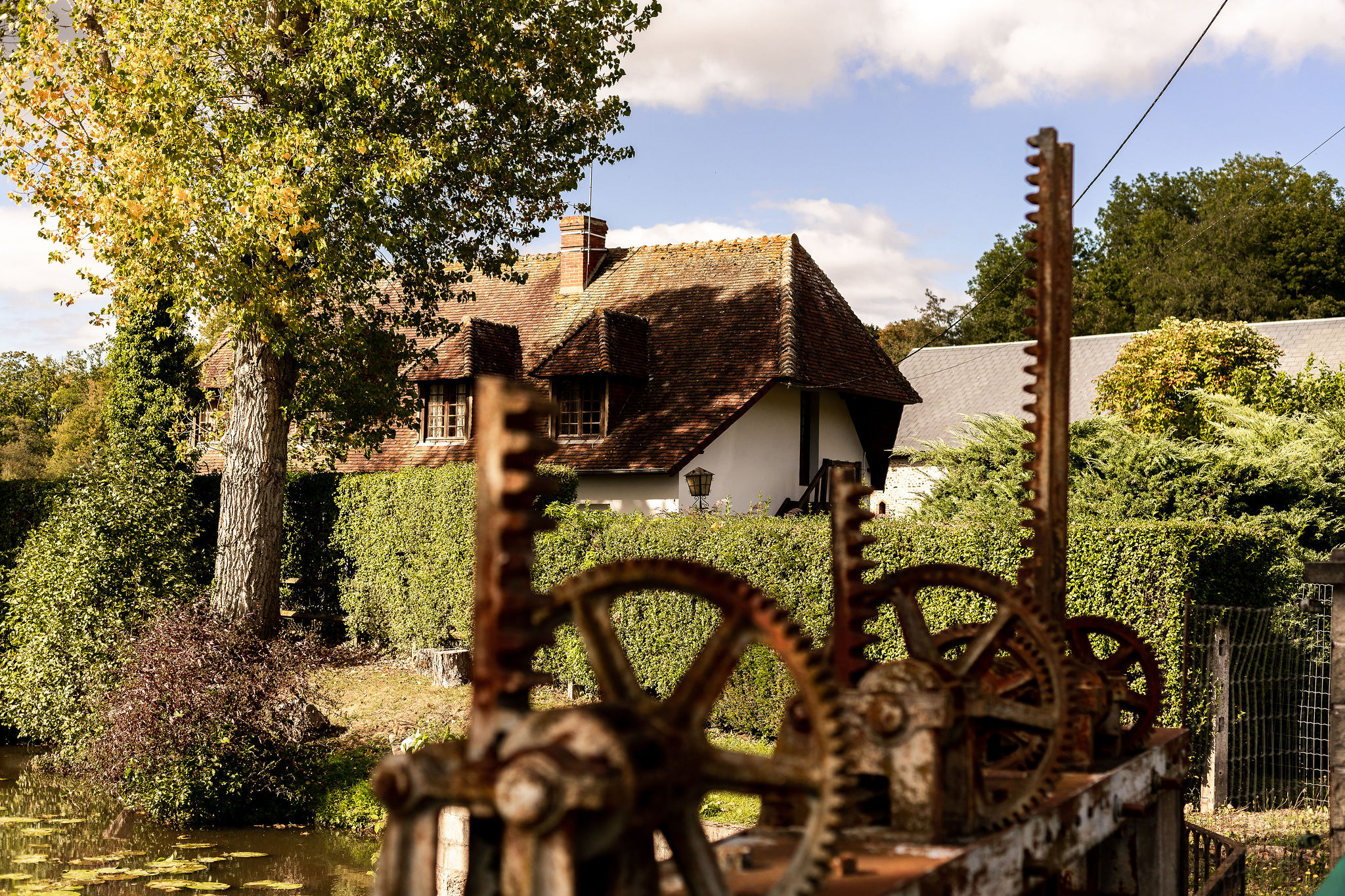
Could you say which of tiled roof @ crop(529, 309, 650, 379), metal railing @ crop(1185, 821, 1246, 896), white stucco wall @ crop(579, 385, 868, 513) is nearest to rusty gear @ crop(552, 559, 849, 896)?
metal railing @ crop(1185, 821, 1246, 896)

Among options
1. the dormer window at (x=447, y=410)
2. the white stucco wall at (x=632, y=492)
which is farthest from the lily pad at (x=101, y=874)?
the dormer window at (x=447, y=410)

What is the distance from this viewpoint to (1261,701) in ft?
35.8

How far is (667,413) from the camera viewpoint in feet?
70.0

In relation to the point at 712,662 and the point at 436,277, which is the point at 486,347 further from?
the point at 712,662

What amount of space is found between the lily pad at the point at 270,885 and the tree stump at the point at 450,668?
612cm

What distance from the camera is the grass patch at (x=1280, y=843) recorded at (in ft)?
25.4

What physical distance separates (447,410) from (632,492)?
5086mm

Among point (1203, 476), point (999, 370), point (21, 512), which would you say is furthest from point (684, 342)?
point (999, 370)

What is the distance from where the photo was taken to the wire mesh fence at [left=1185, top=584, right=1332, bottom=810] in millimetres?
10344

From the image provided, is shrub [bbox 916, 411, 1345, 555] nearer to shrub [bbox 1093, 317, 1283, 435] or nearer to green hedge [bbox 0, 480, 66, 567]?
shrub [bbox 1093, 317, 1283, 435]

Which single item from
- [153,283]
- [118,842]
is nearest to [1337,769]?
[118,842]

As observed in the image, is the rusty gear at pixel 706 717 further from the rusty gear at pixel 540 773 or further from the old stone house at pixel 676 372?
the old stone house at pixel 676 372

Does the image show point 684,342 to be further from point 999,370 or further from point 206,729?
point 999,370

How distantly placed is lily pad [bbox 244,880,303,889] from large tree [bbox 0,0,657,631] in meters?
5.91
